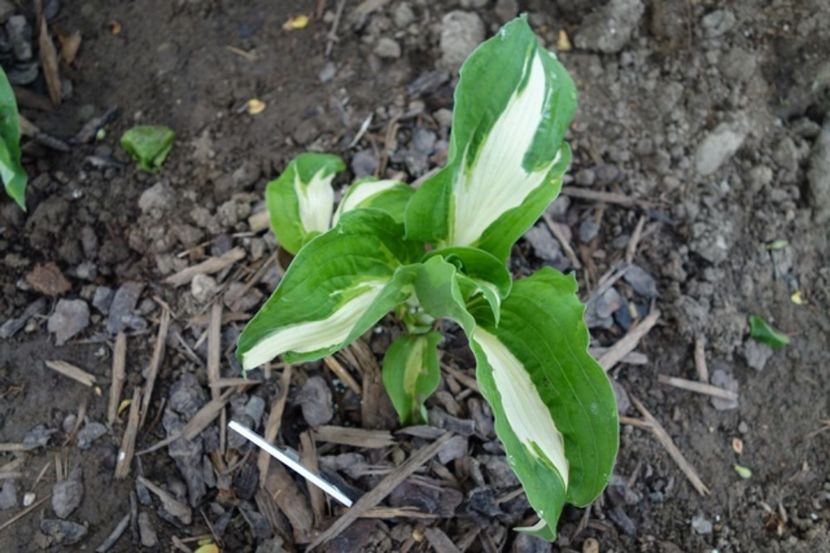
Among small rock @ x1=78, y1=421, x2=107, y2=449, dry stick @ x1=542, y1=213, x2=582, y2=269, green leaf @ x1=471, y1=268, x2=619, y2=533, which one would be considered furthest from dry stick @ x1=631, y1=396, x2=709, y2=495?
small rock @ x1=78, y1=421, x2=107, y2=449

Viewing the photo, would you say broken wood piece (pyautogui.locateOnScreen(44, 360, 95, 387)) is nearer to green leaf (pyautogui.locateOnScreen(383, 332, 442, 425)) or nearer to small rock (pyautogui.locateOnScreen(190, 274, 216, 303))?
small rock (pyautogui.locateOnScreen(190, 274, 216, 303))

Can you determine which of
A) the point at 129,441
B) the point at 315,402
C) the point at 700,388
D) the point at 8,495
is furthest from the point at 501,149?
the point at 8,495

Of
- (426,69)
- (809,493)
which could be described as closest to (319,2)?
(426,69)

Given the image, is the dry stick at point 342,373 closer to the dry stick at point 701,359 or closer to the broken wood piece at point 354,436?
the broken wood piece at point 354,436

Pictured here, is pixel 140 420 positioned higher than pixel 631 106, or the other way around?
pixel 631 106

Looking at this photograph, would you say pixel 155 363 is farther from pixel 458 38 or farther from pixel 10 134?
pixel 458 38

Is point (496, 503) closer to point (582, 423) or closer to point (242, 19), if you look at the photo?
point (582, 423)
